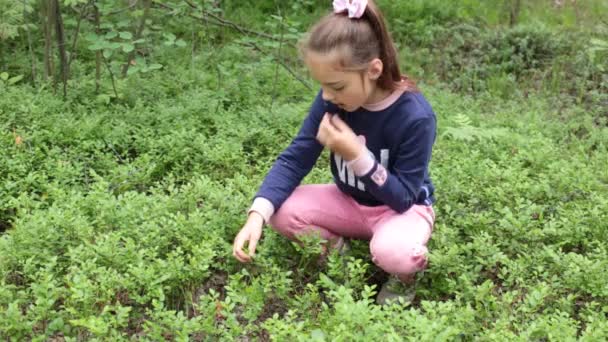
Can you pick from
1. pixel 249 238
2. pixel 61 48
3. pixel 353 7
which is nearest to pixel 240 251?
pixel 249 238

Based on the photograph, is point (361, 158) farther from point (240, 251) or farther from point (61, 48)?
point (61, 48)

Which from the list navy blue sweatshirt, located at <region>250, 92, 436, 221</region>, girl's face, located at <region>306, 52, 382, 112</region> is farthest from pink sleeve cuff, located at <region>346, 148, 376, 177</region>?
girl's face, located at <region>306, 52, 382, 112</region>

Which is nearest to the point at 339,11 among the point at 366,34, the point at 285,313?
the point at 366,34

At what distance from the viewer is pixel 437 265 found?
10.8 ft

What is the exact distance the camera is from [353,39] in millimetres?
2904

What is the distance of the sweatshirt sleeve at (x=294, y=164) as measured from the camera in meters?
3.33

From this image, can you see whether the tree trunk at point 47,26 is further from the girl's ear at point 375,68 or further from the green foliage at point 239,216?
the girl's ear at point 375,68

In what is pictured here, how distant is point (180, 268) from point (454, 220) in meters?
1.57

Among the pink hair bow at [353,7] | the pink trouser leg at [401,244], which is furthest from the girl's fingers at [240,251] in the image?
the pink hair bow at [353,7]

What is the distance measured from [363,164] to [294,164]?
23.0 inches

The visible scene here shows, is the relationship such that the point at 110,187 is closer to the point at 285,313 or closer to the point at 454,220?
the point at 285,313

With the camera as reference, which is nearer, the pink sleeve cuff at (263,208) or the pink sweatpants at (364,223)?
the pink sweatpants at (364,223)

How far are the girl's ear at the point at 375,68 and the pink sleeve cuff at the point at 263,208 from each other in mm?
786

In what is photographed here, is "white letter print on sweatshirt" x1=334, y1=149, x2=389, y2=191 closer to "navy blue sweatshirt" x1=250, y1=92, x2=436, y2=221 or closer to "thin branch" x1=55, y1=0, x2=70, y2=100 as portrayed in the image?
"navy blue sweatshirt" x1=250, y1=92, x2=436, y2=221
